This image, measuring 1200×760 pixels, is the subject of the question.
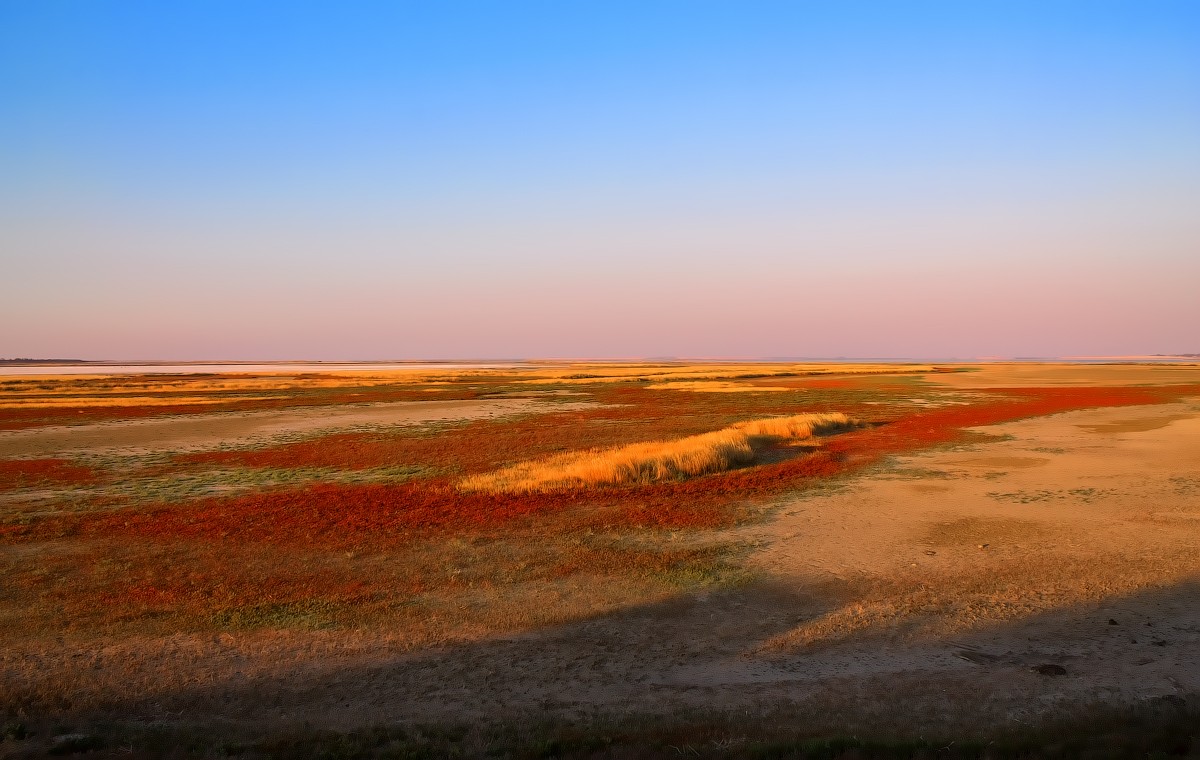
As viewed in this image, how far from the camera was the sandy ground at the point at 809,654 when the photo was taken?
699 cm

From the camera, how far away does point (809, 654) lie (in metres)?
8.23

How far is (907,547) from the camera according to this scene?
42.5 feet

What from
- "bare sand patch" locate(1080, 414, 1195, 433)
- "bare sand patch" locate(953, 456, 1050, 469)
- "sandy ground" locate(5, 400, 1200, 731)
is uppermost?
"bare sand patch" locate(1080, 414, 1195, 433)

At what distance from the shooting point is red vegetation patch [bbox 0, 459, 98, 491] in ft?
67.7

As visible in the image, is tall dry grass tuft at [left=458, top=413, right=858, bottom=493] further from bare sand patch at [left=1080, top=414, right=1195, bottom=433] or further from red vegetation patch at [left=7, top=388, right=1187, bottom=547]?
bare sand patch at [left=1080, top=414, right=1195, bottom=433]

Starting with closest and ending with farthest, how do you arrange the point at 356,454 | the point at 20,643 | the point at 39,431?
the point at 20,643 → the point at 356,454 → the point at 39,431

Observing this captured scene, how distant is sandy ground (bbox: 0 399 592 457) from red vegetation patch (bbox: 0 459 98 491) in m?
2.56

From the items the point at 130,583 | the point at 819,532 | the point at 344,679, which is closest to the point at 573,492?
the point at 819,532

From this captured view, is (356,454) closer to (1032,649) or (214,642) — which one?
(214,642)

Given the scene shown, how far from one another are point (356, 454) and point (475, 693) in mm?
20164

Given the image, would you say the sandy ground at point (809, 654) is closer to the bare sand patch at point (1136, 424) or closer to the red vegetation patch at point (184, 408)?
the bare sand patch at point (1136, 424)

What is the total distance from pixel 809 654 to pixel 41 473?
78.7ft

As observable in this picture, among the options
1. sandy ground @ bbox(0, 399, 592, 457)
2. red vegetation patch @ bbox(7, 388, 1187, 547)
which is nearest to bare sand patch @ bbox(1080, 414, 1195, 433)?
red vegetation patch @ bbox(7, 388, 1187, 547)

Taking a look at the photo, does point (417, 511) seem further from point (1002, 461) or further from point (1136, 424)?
point (1136, 424)
